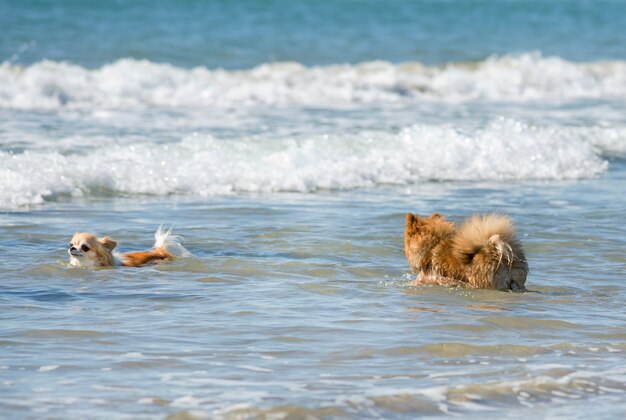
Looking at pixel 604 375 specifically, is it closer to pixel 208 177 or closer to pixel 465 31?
pixel 208 177

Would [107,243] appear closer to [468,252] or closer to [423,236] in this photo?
[423,236]

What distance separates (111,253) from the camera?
7.72 meters

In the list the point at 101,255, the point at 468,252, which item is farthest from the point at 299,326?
the point at 101,255

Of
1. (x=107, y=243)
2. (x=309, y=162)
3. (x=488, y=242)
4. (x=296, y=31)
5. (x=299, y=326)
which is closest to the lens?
(x=299, y=326)

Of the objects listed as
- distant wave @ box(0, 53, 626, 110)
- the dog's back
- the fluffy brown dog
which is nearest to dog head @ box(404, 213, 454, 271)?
the fluffy brown dog

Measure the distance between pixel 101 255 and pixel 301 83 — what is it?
13627 millimetres

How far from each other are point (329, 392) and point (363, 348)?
0.72m

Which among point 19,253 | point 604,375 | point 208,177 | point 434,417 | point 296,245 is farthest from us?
point 208,177

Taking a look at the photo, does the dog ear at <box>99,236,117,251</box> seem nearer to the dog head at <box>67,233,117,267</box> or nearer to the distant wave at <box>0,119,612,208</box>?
the dog head at <box>67,233,117,267</box>

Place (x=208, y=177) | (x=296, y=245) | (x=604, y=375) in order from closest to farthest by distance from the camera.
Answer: (x=604, y=375) → (x=296, y=245) → (x=208, y=177)

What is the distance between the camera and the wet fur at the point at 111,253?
7.43 metres

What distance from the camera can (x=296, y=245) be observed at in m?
8.33

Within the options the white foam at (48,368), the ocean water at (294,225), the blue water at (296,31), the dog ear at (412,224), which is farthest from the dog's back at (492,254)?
the blue water at (296,31)

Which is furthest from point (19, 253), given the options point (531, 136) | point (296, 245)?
point (531, 136)
